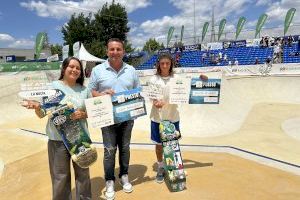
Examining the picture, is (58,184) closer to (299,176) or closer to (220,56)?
(299,176)

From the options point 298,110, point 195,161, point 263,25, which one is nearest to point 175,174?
point 195,161

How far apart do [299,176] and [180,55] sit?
29976mm

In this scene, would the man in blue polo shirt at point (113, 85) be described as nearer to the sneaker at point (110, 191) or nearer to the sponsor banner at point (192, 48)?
the sneaker at point (110, 191)

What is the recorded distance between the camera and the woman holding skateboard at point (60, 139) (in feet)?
11.4

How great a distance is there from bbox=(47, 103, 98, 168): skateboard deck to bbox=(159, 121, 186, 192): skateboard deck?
1.31 meters

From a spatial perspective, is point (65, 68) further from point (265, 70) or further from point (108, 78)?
point (265, 70)

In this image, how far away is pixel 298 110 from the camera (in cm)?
1138

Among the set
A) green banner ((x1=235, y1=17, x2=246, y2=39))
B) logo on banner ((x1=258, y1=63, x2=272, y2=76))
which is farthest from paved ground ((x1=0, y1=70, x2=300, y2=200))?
green banner ((x1=235, y1=17, x2=246, y2=39))

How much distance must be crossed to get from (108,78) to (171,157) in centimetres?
151

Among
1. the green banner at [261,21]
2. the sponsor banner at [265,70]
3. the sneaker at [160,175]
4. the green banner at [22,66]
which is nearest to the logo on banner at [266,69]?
the sponsor banner at [265,70]

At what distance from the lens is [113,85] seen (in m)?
4.07

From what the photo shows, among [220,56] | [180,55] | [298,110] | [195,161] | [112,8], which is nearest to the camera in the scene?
[195,161]

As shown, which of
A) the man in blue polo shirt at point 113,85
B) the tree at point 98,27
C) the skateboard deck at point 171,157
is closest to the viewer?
the man in blue polo shirt at point 113,85

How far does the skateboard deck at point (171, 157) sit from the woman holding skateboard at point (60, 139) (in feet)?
4.37
